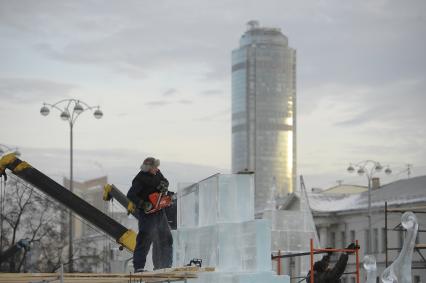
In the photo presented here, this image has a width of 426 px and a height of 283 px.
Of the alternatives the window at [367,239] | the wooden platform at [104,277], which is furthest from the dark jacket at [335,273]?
the window at [367,239]

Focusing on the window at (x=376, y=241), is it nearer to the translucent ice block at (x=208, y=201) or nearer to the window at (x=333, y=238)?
the window at (x=333, y=238)

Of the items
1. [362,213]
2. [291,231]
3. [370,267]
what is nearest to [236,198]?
[370,267]

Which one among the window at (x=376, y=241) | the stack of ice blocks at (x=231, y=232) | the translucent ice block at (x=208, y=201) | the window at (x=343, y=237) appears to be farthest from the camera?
the window at (x=343, y=237)

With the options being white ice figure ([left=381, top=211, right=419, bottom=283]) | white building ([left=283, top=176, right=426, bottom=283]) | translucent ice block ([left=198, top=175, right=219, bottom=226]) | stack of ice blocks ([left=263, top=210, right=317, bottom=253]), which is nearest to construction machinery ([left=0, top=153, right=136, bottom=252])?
translucent ice block ([left=198, top=175, right=219, bottom=226])

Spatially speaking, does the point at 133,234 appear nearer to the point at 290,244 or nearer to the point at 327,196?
the point at 290,244

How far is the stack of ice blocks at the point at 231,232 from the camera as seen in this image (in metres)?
11.0

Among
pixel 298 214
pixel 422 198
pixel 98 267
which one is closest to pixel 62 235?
pixel 98 267

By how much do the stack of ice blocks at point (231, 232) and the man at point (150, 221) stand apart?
1314 millimetres

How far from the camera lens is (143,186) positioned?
537 inches

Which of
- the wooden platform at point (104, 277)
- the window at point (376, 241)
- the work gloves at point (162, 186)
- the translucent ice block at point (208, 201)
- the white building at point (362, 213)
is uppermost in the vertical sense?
the white building at point (362, 213)

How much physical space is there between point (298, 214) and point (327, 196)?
47989mm

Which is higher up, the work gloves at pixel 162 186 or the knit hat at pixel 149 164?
the knit hat at pixel 149 164

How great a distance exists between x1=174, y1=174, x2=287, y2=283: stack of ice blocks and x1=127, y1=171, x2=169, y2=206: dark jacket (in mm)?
1322

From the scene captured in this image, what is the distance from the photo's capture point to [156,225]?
45.4ft
